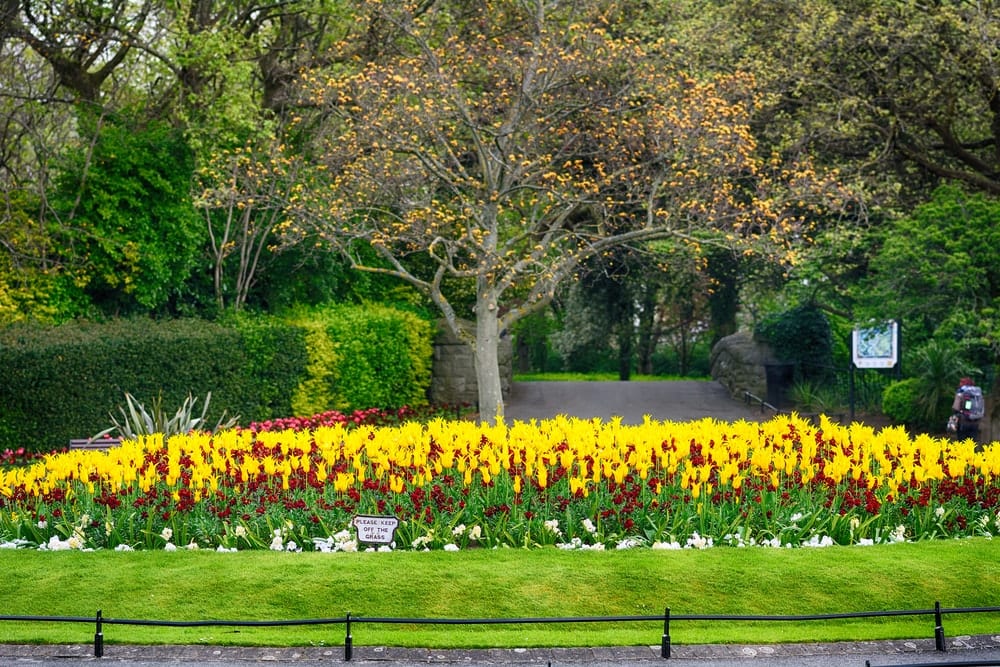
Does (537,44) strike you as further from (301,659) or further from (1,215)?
(301,659)

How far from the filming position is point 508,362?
29812 mm

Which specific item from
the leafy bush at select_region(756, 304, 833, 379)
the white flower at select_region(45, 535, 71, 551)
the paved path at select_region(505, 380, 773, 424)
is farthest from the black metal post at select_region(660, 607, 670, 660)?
the leafy bush at select_region(756, 304, 833, 379)

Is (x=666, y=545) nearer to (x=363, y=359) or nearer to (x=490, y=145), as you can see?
(x=490, y=145)

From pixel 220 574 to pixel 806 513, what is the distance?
16.3ft

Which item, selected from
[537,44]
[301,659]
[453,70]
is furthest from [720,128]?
[301,659]

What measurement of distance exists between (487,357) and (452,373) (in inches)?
274

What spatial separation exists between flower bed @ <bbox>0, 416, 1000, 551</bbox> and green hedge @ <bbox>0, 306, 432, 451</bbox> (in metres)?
4.89

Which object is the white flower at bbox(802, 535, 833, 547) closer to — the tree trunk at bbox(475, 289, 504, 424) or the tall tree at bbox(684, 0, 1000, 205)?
the tree trunk at bbox(475, 289, 504, 424)

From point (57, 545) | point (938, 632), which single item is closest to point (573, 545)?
point (938, 632)

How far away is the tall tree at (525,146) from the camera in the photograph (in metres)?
20.5

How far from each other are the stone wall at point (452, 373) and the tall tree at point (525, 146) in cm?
473

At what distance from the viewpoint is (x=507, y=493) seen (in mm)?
11422

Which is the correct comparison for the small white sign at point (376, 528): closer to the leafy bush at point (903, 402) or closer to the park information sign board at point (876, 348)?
the park information sign board at point (876, 348)

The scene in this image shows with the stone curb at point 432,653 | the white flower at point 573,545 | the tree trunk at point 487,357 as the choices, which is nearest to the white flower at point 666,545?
the white flower at point 573,545
